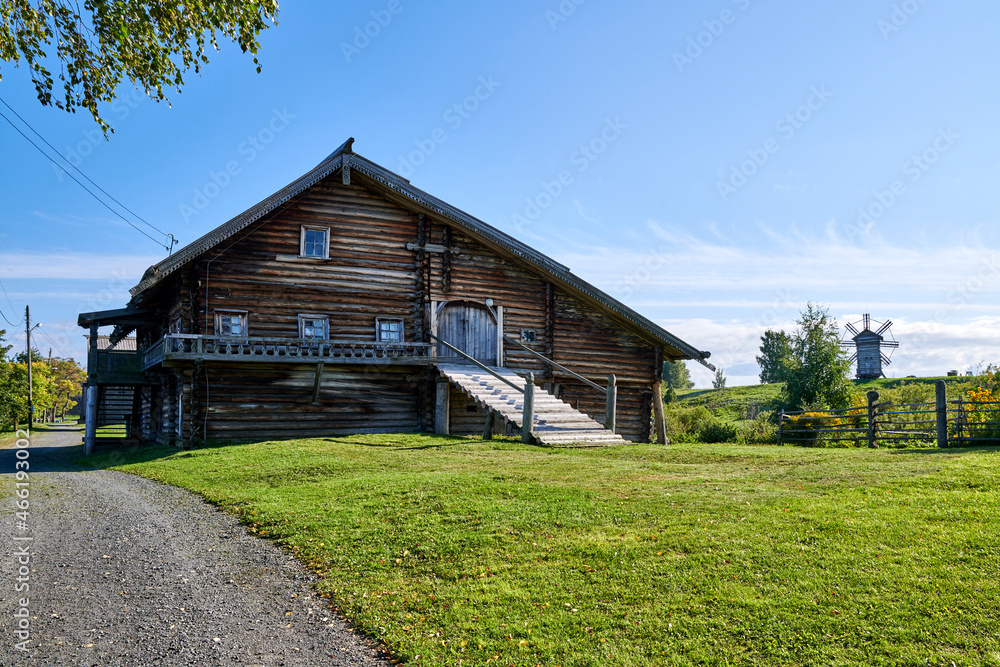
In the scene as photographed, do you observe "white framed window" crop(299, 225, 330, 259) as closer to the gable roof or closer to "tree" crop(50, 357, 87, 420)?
the gable roof

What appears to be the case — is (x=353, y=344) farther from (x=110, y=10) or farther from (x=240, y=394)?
(x=110, y=10)

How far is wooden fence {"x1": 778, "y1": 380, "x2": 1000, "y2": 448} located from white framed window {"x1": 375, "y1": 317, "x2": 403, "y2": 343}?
45.7 ft

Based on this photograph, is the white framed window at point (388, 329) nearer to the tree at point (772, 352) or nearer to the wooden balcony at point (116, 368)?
the wooden balcony at point (116, 368)

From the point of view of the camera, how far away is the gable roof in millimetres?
20703

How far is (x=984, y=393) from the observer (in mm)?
19656

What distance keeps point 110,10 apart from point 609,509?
9971mm

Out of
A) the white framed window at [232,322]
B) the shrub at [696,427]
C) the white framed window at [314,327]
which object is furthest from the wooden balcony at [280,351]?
the shrub at [696,427]

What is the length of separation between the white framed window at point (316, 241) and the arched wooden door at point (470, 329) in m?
4.72

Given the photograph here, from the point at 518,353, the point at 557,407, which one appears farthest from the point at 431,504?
the point at 518,353

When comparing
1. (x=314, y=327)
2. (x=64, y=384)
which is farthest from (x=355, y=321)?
(x=64, y=384)

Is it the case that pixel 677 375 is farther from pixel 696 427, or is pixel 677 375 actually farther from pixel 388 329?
pixel 388 329

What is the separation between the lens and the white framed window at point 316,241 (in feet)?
77.0

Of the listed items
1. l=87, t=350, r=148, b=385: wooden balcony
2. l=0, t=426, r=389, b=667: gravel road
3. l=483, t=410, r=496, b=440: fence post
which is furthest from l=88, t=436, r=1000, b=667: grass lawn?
l=87, t=350, r=148, b=385: wooden balcony

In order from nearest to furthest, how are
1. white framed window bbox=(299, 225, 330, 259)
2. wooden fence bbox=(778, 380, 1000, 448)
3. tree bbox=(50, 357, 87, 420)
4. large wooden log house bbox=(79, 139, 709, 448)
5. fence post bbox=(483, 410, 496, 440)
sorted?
1. wooden fence bbox=(778, 380, 1000, 448)
2. fence post bbox=(483, 410, 496, 440)
3. large wooden log house bbox=(79, 139, 709, 448)
4. white framed window bbox=(299, 225, 330, 259)
5. tree bbox=(50, 357, 87, 420)
